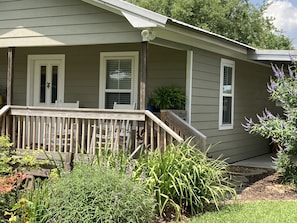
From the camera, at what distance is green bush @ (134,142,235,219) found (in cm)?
585

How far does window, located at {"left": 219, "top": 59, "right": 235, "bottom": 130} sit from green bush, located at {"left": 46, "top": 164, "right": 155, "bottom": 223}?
5533 mm

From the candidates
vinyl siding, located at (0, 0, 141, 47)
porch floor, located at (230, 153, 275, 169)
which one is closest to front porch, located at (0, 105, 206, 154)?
vinyl siding, located at (0, 0, 141, 47)

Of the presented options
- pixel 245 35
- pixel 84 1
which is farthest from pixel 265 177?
pixel 245 35

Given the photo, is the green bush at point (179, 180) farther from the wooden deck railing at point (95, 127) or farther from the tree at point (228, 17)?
the tree at point (228, 17)

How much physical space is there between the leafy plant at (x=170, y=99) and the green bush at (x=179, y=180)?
230 cm

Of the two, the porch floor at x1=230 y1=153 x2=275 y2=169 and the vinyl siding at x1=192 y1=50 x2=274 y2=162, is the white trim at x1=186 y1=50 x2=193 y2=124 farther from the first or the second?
the porch floor at x1=230 y1=153 x2=275 y2=169

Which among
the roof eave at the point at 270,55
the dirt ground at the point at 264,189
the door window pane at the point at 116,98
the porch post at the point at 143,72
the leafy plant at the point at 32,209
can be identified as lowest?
the dirt ground at the point at 264,189

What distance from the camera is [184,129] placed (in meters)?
7.25

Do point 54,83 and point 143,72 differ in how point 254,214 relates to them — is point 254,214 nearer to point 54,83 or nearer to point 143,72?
point 143,72

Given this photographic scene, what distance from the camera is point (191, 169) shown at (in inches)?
242

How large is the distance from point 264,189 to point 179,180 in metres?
2.84

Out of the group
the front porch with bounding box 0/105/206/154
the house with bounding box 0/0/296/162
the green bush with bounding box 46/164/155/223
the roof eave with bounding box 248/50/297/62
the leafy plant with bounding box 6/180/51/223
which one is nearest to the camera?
the green bush with bounding box 46/164/155/223

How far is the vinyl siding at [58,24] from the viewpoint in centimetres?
766

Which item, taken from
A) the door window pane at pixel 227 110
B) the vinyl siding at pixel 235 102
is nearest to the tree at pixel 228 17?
the vinyl siding at pixel 235 102
